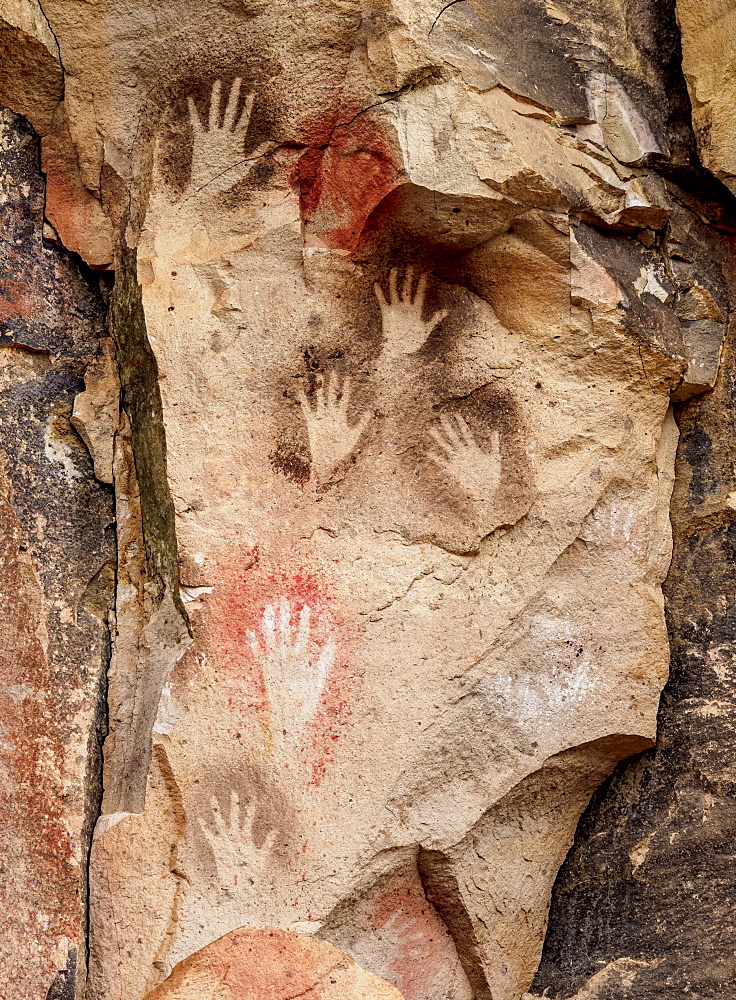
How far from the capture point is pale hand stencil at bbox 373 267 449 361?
2.05 m

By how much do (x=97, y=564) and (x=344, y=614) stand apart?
51cm

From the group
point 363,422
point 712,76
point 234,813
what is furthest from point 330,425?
point 712,76

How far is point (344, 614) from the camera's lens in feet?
6.30

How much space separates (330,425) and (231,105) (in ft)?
2.07

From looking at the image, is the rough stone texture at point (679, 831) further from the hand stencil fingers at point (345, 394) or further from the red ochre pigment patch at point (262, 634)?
the hand stencil fingers at point (345, 394)

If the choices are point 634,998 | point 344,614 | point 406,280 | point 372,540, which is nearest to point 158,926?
point 344,614

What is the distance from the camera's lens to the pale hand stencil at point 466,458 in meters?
2.01

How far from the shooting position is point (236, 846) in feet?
5.94

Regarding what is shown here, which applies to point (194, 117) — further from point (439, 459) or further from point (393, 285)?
point (439, 459)

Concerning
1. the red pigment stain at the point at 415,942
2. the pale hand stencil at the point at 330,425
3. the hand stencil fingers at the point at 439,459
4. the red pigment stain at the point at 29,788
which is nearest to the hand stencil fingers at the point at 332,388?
the pale hand stencil at the point at 330,425

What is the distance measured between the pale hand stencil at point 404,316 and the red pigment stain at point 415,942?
3.14 feet

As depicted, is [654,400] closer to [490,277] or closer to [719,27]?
[490,277]

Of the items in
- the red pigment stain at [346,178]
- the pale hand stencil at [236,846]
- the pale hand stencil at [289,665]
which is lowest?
the pale hand stencil at [236,846]

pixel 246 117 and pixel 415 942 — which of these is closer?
pixel 415 942
